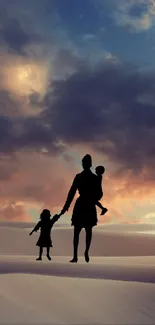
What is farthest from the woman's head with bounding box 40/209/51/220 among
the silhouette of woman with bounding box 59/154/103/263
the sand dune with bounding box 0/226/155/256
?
the sand dune with bounding box 0/226/155/256

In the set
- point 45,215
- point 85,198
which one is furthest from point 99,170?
point 45,215

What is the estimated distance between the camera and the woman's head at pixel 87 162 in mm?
11289

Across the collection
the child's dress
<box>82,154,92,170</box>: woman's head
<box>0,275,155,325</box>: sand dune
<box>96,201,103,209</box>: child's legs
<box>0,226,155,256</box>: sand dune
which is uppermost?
<box>0,226,155,256</box>: sand dune

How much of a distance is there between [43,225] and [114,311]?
8.85m

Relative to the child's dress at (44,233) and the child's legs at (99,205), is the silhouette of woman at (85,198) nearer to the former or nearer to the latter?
the child's legs at (99,205)

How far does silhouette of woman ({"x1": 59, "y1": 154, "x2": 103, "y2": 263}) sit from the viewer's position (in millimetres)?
11414

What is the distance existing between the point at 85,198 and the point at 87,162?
714 millimetres

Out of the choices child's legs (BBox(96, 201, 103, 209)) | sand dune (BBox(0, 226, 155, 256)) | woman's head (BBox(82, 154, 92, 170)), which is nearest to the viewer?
woman's head (BBox(82, 154, 92, 170))

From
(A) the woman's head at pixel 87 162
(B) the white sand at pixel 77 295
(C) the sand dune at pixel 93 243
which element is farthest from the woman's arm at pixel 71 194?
(C) the sand dune at pixel 93 243

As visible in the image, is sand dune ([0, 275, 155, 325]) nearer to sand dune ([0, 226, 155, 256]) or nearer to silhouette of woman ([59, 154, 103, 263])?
silhouette of woman ([59, 154, 103, 263])

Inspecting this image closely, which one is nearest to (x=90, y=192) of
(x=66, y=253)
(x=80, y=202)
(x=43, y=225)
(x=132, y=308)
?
(x=80, y=202)

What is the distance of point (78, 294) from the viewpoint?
270 inches

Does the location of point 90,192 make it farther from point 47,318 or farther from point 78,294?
point 47,318

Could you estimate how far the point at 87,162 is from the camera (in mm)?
11336
